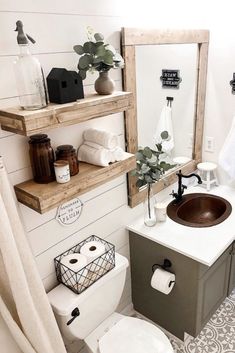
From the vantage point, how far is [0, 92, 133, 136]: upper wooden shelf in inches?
43.4

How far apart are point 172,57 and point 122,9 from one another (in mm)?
552

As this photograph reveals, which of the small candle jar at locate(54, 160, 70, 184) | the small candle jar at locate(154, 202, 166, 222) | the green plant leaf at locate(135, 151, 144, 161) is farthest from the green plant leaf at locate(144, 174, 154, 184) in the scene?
the small candle jar at locate(54, 160, 70, 184)

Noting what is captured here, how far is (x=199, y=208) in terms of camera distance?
2.34 metres

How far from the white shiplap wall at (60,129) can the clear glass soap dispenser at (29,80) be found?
2.7 inches

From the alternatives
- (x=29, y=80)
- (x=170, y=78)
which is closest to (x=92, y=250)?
(x=29, y=80)

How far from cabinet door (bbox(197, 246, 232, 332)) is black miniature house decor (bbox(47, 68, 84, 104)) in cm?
129

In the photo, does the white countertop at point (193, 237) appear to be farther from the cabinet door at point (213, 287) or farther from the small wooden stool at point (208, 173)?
the small wooden stool at point (208, 173)

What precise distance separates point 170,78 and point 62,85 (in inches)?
42.2

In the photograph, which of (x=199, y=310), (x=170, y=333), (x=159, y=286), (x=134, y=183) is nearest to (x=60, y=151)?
(x=134, y=183)

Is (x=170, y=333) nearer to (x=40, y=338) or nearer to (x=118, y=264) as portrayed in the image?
(x=118, y=264)

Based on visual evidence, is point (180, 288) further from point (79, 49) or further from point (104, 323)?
point (79, 49)

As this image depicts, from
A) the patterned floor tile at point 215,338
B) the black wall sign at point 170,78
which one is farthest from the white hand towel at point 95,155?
the patterned floor tile at point 215,338

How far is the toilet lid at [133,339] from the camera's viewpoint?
1561 mm

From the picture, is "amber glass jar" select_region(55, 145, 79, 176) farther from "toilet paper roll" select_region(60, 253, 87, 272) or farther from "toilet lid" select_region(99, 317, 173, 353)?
"toilet lid" select_region(99, 317, 173, 353)
